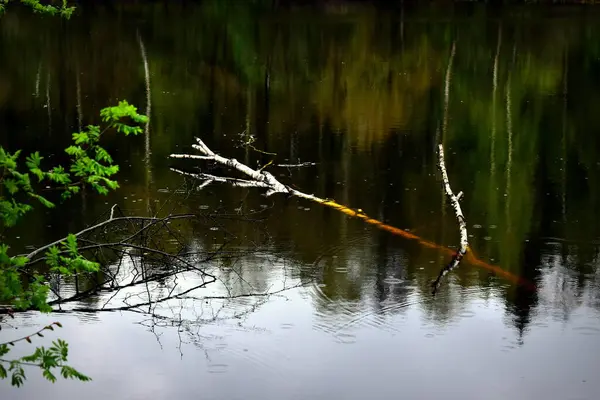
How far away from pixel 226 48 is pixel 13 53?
672cm

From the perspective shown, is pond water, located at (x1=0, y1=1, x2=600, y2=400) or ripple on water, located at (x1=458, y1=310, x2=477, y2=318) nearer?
pond water, located at (x1=0, y1=1, x2=600, y2=400)

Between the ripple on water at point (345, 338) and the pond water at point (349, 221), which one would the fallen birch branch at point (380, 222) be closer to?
the pond water at point (349, 221)

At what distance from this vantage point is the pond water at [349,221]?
8711 mm

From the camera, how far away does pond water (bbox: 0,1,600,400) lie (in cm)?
871

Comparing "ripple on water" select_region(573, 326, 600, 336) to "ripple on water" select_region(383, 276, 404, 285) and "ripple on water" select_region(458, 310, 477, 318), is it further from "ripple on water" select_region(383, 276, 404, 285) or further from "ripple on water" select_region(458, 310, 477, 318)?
"ripple on water" select_region(383, 276, 404, 285)

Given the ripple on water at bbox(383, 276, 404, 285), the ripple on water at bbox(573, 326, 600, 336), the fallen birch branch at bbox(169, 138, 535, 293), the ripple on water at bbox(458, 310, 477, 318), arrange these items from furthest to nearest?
1. the fallen birch branch at bbox(169, 138, 535, 293)
2. the ripple on water at bbox(383, 276, 404, 285)
3. the ripple on water at bbox(458, 310, 477, 318)
4. the ripple on water at bbox(573, 326, 600, 336)

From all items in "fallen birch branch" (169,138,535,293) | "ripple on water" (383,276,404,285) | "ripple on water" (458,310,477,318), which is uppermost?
"fallen birch branch" (169,138,535,293)

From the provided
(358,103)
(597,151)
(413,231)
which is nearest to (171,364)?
(413,231)

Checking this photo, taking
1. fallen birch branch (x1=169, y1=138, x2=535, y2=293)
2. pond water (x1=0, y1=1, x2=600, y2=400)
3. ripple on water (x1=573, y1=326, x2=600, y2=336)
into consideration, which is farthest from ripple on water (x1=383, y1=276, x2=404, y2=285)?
ripple on water (x1=573, y1=326, x2=600, y2=336)

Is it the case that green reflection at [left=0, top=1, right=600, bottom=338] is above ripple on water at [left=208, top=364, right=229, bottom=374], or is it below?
above

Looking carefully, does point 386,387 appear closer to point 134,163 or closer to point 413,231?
point 413,231

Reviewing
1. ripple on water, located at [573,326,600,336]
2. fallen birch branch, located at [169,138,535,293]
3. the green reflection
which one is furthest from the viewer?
the green reflection

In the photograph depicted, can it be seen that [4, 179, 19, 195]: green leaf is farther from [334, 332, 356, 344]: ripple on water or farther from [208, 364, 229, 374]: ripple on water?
[334, 332, 356, 344]: ripple on water

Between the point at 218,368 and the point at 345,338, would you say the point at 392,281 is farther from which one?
the point at 218,368
